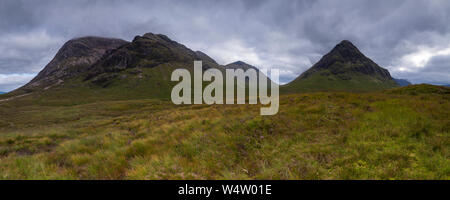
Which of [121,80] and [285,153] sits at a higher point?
[121,80]

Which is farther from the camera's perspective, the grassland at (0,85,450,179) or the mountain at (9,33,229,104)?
the mountain at (9,33,229,104)

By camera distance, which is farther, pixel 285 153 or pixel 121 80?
pixel 121 80

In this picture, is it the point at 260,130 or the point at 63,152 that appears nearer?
the point at 63,152

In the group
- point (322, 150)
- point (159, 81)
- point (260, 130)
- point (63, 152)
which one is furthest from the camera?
point (159, 81)

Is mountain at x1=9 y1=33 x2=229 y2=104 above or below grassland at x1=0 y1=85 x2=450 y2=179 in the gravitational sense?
above

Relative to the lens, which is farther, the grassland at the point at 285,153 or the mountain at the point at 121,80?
the mountain at the point at 121,80
